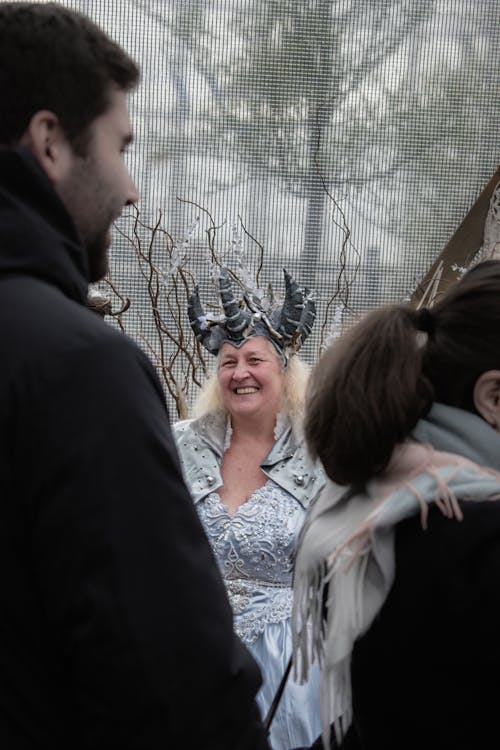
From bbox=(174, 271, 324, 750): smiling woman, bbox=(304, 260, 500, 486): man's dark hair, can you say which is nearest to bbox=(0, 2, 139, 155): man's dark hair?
bbox=(304, 260, 500, 486): man's dark hair

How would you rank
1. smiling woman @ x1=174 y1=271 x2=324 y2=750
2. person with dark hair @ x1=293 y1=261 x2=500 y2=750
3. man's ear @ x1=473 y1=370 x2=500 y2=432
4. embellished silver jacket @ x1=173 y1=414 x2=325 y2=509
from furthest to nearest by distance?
1. embellished silver jacket @ x1=173 y1=414 x2=325 y2=509
2. smiling woman @ x1=174 y1=271 x2=324 y2=750
3. man's ear @ x1=473 y1=370 x2=500 y2=432
4. person with dark hair @ x1=293 y1=261 x2=500 y2=750

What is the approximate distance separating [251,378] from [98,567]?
282 centimetres

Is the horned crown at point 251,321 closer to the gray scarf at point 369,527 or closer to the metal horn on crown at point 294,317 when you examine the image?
the metal horn on crown at point 294,317

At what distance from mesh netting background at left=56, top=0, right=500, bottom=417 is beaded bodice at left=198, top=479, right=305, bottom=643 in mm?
2119

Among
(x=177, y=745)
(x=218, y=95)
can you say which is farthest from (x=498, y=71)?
(x=177, y=745)

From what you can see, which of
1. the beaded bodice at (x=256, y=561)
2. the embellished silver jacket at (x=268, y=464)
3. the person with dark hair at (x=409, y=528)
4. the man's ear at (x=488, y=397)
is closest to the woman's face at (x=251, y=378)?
the embellished silver jacket at (x=268, y=464)

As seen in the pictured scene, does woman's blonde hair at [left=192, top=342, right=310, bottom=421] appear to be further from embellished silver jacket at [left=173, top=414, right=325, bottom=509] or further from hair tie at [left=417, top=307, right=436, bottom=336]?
hair tie at [left=417, top=307, right=436, bottom=336]

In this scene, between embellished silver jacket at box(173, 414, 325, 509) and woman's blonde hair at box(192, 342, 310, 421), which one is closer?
embellished silver jacket at box(173, 414, 325, 509)

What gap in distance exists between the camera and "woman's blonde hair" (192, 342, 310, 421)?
12.3 ft

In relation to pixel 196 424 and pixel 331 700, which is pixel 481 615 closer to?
pixel 331 700

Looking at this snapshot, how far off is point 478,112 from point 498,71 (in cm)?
23

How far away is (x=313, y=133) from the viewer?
5.55 m

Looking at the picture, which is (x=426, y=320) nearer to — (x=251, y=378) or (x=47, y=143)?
(x=47, y=143)

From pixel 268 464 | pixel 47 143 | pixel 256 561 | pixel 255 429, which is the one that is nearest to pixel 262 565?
pixel 256 561
